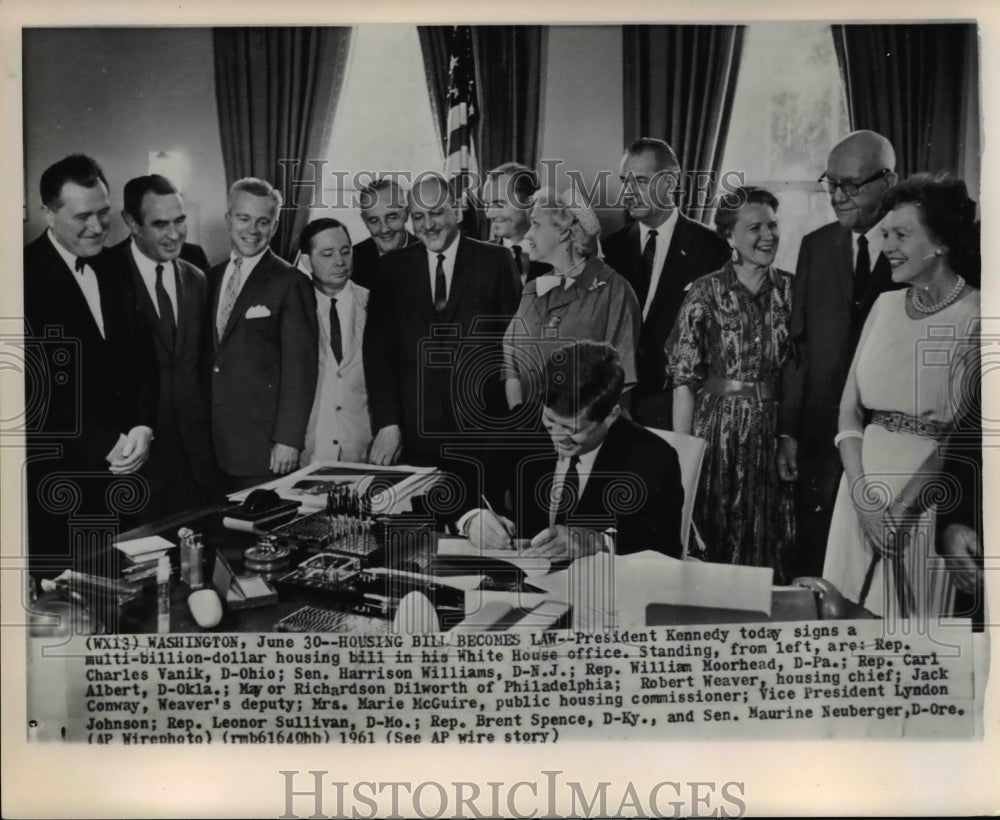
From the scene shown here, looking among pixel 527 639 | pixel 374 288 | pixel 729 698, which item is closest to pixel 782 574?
pixel 729 698

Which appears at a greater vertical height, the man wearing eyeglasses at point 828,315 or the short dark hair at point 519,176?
the short dark hair at point 519,176

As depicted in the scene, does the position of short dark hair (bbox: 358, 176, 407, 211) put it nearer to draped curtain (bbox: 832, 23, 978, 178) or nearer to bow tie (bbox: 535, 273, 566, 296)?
bow tie (bbox: 535, 273, 566, 296)

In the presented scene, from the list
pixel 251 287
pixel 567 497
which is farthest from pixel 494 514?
pixel 251 287

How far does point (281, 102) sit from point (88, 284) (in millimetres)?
648

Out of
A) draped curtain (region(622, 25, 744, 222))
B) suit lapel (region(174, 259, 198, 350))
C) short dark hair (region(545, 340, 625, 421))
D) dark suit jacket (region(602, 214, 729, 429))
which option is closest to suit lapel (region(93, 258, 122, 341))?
suit lapel (region(174, 259, 198, 350))

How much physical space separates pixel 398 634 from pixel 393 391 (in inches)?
23.2

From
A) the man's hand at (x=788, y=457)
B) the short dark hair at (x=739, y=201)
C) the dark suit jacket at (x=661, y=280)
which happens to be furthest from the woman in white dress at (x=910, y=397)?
the dark suit jacket at (x=661, y=280)

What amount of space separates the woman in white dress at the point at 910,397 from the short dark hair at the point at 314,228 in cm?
132

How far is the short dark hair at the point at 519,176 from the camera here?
1769mm

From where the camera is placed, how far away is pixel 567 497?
1770 millimetres

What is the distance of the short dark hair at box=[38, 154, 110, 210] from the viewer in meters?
1.76

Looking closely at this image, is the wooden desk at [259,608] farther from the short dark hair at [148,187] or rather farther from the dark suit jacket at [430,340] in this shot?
the short dark hair at [148,187]

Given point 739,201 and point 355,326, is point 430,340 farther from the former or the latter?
point 739,201
